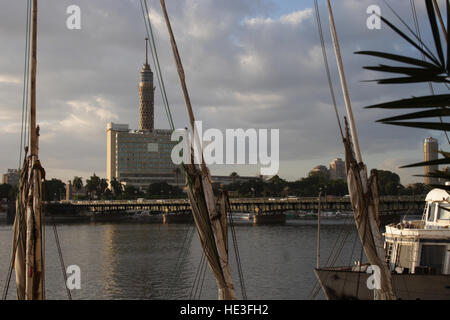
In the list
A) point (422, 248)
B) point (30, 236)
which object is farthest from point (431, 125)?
point (422, 248)

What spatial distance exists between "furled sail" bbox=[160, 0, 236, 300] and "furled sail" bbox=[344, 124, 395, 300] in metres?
6.34

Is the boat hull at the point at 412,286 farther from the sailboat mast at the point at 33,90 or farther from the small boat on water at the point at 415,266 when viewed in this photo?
the sailboat mast at the point at 33,90

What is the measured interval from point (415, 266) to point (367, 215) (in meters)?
10.5

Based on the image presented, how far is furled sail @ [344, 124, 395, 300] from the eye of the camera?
23.6m

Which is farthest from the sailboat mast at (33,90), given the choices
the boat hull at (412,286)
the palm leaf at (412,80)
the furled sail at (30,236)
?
the boat hull at (412,286)

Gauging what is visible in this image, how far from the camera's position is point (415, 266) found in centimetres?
3256

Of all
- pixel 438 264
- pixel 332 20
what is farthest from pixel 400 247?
pixel 332 20

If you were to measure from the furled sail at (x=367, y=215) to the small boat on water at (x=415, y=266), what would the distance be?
599cm

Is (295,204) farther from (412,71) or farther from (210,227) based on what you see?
(412,71)

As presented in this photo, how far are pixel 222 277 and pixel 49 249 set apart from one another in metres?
74.6

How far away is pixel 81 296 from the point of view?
1944 inches

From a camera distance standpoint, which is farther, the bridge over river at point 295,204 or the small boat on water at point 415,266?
the bridge over river at point 295,204

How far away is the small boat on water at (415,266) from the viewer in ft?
102

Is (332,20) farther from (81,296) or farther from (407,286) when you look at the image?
(81,296)
